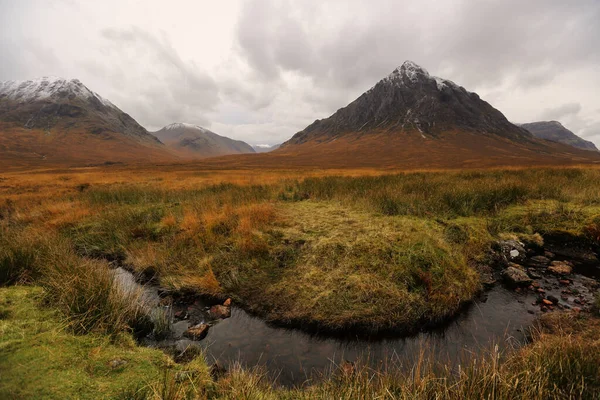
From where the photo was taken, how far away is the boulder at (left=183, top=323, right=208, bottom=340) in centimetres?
463

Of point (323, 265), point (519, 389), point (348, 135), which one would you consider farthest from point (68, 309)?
point (348, 135)

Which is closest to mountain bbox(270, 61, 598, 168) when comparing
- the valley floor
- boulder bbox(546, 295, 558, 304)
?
the valley floor

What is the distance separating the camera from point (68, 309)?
406 cm

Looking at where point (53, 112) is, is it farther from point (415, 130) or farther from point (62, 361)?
point (62, 361)

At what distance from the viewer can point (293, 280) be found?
5.97 meters

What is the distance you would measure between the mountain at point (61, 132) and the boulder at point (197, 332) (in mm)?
126608

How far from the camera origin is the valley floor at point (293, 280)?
2.73 metres

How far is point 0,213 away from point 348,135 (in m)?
135

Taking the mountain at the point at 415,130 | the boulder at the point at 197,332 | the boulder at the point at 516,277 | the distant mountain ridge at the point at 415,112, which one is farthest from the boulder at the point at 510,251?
the distant mountain ridge at the point at 415,112

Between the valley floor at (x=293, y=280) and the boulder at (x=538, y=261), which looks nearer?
the valley floor at (x=293, y=280)

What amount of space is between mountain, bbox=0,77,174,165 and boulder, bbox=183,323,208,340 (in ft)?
415

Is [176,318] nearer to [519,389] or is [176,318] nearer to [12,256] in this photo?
[12,256]

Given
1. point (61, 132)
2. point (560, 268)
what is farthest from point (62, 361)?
point (61, 132)

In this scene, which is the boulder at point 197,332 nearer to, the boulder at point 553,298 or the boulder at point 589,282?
the boulder at point 553,298
